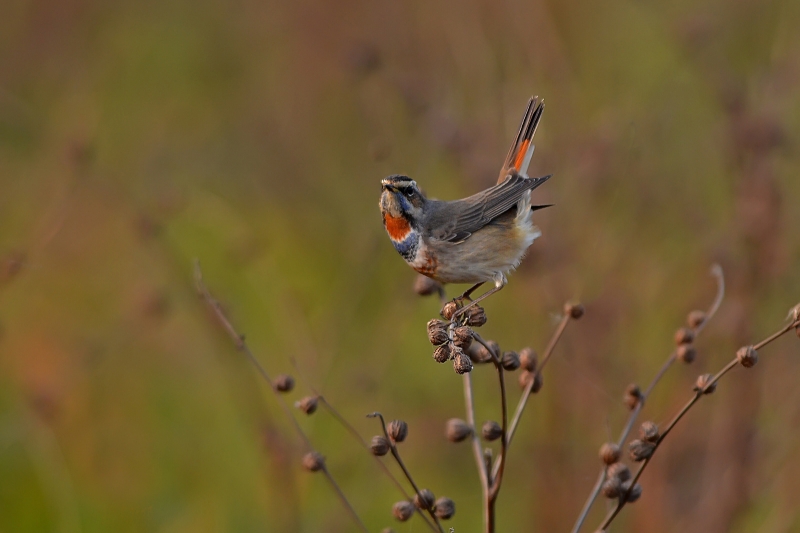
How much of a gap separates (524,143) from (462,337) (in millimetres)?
1786

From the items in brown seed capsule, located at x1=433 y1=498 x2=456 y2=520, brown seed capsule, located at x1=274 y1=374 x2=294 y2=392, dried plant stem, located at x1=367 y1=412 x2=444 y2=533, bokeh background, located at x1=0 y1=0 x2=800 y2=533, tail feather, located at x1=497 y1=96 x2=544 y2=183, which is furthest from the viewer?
bokeh background, located at x1=0 y1=0 x2=800 y2=533

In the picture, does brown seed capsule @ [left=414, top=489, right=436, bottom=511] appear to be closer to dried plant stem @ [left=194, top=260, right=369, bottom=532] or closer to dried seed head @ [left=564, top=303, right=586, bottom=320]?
dried plant stem @ [left=194, top=260, right=369, bottom=532]

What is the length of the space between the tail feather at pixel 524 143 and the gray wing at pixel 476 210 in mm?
114

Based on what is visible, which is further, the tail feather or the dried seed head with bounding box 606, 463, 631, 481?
the tail feather

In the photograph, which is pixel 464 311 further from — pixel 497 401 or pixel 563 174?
pixel 497 401

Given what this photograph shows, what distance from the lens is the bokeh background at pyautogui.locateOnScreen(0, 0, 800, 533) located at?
4.54 m

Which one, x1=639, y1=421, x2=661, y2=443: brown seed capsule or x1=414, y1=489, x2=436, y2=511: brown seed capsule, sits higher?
x1=414, y1=489, x2=436, y2=511: brown seed capsule

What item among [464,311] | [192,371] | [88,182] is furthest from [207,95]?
[464,311]

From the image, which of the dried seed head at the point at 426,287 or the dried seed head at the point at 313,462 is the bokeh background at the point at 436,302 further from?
the dried seed head at the point at 313,462

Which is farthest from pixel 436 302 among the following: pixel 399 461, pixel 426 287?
pixel 399 461

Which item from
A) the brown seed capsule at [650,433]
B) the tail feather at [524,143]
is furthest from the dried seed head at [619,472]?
the tail feather at [524,143]

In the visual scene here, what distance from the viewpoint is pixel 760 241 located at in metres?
4.42

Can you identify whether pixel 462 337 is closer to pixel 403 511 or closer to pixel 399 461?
pixel 399 461

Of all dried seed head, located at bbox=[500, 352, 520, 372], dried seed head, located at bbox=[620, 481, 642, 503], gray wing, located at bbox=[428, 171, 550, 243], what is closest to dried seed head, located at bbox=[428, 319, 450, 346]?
dried seed head, located at bbox=[500, 352, 520, 372]
